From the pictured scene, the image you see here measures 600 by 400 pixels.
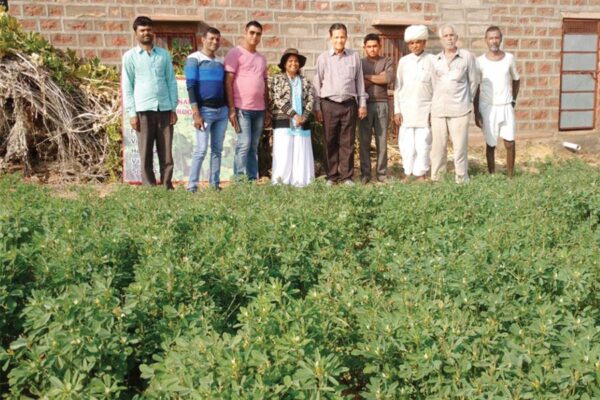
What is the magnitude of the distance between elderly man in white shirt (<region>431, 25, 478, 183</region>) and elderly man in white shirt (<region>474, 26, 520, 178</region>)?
35cm

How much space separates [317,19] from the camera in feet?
33.9

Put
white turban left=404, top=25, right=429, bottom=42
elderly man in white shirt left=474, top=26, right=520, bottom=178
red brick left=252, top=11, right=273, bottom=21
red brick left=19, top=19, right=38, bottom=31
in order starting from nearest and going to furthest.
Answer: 1. white turban left=404, top=25, right=429, bottom=42
2. elderly man in white shirt left=474, top=26, right=520, bottom=178
3. red brick left=19, top=19, right=38, bottom=31
4. red brick left=252, top=11, right=273, bottom=21

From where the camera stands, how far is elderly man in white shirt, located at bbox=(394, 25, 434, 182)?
7.75m

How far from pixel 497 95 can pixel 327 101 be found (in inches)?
76.2

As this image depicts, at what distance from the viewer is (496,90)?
7.93 metres

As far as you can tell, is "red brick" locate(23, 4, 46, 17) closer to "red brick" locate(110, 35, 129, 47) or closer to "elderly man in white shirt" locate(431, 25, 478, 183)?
"red brick" locate(110, 35, 129, 47)

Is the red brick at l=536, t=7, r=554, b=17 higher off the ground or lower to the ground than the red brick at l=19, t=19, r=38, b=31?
higher

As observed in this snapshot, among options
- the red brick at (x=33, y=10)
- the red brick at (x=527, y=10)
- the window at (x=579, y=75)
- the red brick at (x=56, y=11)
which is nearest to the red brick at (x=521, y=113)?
the window at (x=579, y=75)

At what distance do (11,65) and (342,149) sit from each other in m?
3.95

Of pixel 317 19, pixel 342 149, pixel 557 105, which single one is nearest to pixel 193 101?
pixel 342 149

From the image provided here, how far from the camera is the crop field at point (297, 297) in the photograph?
2559 mm

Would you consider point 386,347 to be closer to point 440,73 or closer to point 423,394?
point 423,394

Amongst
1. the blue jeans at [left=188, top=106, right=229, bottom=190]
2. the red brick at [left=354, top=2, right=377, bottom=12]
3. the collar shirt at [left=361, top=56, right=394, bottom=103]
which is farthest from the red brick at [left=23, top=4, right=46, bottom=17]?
the red brick at [left=354, top=2, right=377, bottom=12]

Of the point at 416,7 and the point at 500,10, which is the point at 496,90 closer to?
the point at 416,7
